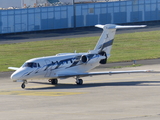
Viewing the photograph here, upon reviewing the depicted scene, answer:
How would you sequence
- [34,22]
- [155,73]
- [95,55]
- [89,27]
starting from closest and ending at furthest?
[95,55], [155,73], [34,22], [89,27]

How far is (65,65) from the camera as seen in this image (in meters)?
42.2

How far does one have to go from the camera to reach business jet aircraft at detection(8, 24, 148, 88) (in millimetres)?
40081

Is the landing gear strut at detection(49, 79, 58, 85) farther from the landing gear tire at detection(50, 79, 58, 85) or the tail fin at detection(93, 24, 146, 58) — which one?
the tail fin at detection(93, 24, 146, 58)

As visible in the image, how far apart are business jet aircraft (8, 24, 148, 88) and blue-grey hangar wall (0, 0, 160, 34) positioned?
52.7 m

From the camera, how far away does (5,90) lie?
4028cm

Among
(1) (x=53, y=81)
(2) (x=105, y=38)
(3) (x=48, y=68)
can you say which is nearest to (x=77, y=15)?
(2) (x=105, y=38)

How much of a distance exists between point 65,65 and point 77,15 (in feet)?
209

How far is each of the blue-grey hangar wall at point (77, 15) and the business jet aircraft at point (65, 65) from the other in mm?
52740

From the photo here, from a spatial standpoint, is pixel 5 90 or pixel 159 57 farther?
pixel 159 57

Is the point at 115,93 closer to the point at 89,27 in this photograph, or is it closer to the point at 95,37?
the point at 95,37

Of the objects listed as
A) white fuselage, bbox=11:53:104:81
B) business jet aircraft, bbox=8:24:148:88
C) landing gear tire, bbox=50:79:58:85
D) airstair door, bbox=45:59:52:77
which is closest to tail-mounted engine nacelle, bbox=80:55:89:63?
business jet aircraft, bbox=8:24:148:88

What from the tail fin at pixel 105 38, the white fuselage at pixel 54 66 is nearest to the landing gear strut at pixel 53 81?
the white fuselage at pixel 54 66

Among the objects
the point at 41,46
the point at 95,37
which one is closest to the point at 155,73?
the point at 41,46

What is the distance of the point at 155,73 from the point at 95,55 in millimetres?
8420
